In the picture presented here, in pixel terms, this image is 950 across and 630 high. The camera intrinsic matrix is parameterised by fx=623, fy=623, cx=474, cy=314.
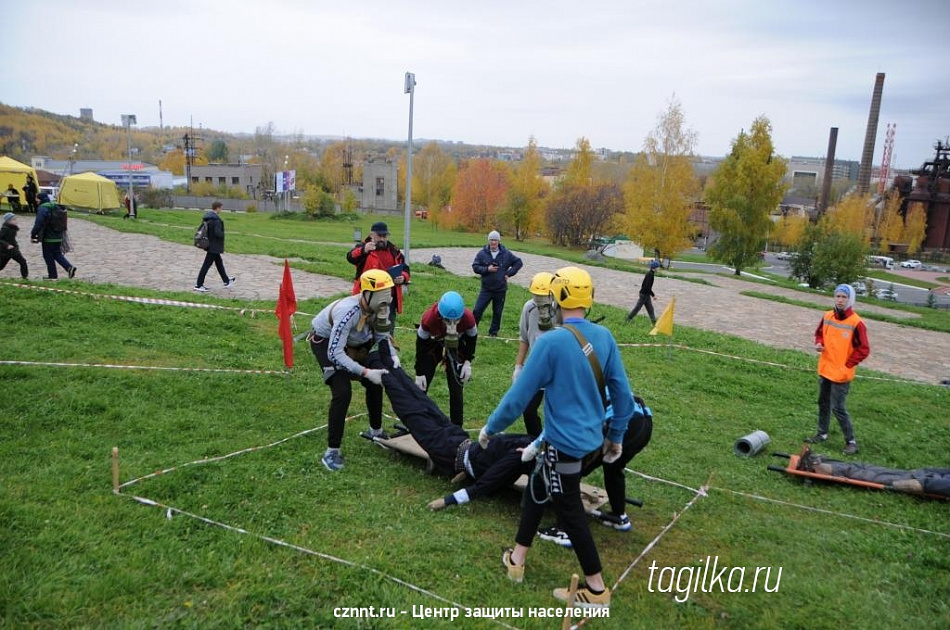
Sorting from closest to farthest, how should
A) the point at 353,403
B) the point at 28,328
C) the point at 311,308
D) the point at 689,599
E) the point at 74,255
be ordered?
the point at 689,599, the point at 353,403, the point at 28,328, the point at 311,308, the point at 74,255

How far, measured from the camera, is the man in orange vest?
793 cm

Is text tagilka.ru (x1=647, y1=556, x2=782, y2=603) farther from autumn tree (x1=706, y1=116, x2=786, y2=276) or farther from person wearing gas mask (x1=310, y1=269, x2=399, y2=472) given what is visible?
autumn tree (x1=706, y1=116, x2=786, y2=276)

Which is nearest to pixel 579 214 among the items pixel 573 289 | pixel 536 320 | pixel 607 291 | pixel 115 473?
pixel 607 291

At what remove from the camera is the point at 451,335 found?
22.6ft

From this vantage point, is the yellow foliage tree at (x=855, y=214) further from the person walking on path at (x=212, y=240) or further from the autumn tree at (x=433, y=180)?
the person walking on path at (x=212, y=240)

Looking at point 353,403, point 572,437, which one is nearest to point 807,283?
point 353,403

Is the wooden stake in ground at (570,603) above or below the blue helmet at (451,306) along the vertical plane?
below

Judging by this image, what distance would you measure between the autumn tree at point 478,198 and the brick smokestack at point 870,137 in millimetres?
45109

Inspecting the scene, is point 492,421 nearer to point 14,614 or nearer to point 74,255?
point 14,614

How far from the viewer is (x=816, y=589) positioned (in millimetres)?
4582

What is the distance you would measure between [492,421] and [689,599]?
1916 millimetres

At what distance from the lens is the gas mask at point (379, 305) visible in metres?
5.85

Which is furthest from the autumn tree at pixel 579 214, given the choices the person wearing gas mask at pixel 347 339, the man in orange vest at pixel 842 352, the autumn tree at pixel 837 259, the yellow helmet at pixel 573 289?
the yellow helmet at pixel 573 289

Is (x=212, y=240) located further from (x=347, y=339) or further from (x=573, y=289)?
(x=573, y=289)
